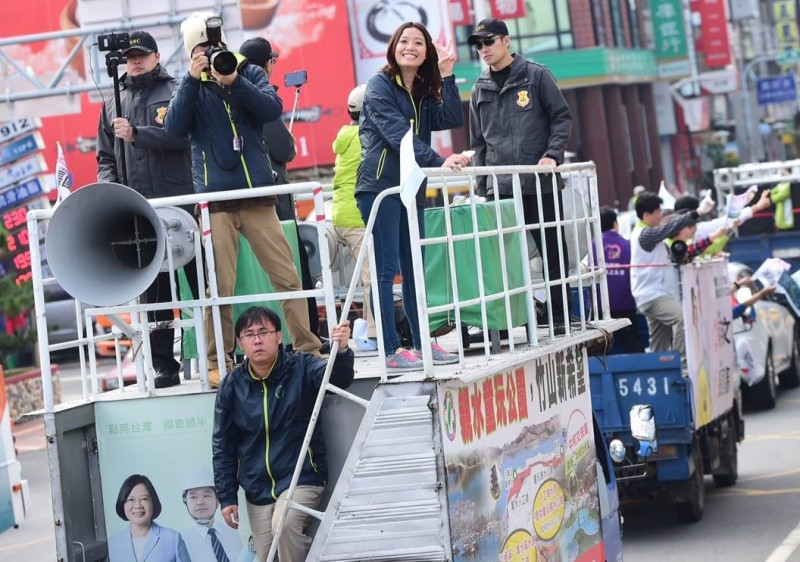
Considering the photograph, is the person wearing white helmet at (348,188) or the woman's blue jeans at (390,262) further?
the person wearing white helmet at (348,188)

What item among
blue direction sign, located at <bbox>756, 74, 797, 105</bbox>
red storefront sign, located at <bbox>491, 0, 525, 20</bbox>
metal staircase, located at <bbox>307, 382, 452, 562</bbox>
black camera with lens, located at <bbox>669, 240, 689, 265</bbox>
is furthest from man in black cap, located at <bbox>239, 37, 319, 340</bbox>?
blue direction sign, located at <bbox>756, 74, 797, 105</bbox>

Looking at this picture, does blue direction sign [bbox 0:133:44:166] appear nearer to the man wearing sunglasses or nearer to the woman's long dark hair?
the man wearing sunglasses

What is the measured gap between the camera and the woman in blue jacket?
281 inches

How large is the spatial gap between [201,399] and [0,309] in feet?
61.7

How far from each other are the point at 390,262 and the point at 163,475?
4.55ft

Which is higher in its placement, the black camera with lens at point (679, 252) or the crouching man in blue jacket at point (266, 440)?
the black camera with lens at point (679, 252)

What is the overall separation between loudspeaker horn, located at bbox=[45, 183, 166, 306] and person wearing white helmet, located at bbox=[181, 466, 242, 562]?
0.88m

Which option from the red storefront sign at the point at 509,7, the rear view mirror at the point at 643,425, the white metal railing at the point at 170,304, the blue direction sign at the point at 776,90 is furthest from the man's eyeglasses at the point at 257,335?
the blue direction sign at the point at 776,90

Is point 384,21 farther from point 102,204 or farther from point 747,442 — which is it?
point 102,204

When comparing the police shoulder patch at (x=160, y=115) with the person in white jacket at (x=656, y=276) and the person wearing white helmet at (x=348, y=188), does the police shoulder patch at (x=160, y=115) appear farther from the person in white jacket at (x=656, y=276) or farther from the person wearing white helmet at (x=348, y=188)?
the person in white jacket at (x=656, y=276)

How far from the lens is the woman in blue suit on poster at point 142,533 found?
677 centimetres

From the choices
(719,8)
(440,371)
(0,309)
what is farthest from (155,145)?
(719,8)

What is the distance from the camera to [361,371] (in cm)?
697

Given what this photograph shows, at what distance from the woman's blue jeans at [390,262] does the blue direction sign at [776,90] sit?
67.6 m
